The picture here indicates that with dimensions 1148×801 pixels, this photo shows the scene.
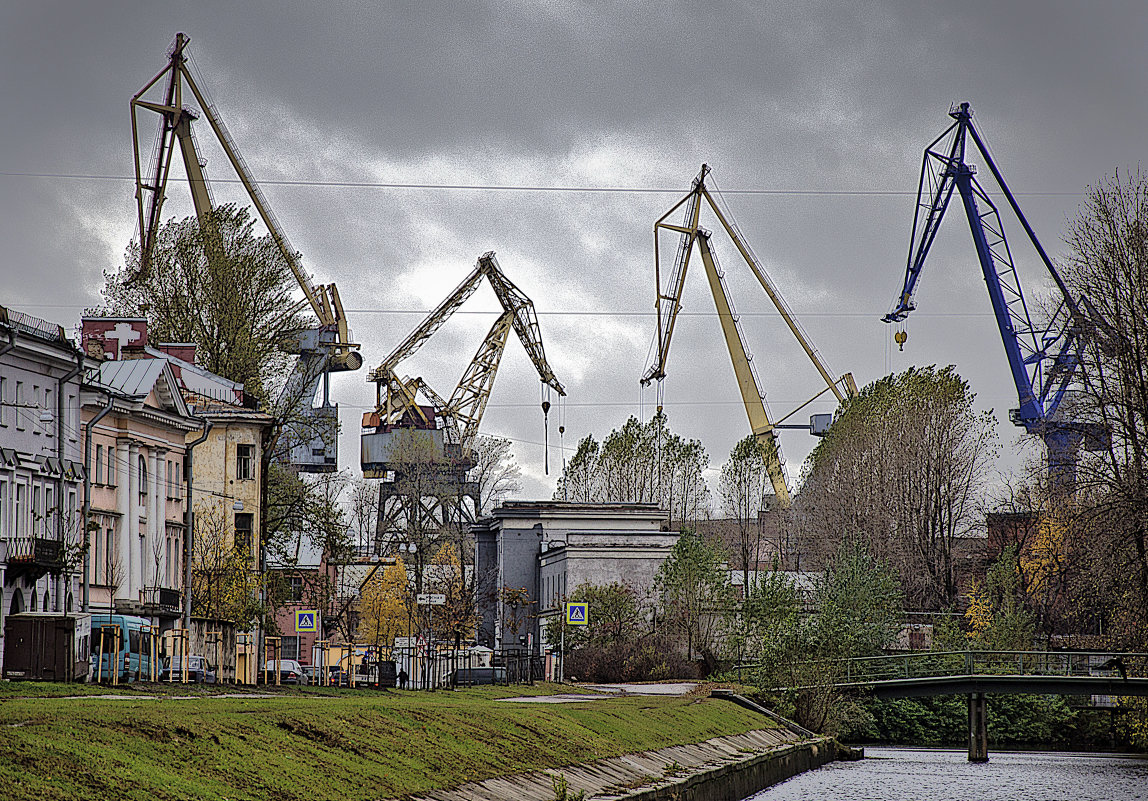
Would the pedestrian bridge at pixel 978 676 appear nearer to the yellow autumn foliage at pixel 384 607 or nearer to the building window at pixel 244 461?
the building window at pixel 244 461

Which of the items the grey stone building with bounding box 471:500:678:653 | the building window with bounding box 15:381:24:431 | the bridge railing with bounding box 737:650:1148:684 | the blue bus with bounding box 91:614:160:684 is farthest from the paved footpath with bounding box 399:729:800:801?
the grey stone building with bounding box 471:500:678:653

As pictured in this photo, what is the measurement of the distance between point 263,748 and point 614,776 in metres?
8.67

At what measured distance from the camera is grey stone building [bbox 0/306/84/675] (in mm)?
43656

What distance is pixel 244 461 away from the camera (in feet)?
205

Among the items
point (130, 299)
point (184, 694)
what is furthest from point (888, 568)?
point (184, 694)

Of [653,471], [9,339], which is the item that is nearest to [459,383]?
[653,471]

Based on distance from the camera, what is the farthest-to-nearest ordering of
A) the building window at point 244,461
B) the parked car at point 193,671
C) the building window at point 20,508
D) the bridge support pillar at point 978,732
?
the building window at point 244,461 → the bridge support pillar at point 978,732 → the building window at point 20,508 → the parked car at point 193,671

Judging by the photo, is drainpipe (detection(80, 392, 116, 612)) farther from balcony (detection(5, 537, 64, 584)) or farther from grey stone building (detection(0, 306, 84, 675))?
balcony (detection(5, 537, 64, 584))

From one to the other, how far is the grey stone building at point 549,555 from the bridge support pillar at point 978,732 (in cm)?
2070

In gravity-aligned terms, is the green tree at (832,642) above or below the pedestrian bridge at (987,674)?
above

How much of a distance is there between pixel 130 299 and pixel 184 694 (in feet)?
117

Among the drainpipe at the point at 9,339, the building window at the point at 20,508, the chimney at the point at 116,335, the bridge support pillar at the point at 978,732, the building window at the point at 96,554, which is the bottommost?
the bridge support pillar at the point at 978,732

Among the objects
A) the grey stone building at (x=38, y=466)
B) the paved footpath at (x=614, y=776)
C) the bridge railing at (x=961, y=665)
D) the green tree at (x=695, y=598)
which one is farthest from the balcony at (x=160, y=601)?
the paved footpath at (x=614, y=776)

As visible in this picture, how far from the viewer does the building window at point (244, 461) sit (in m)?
62.4
